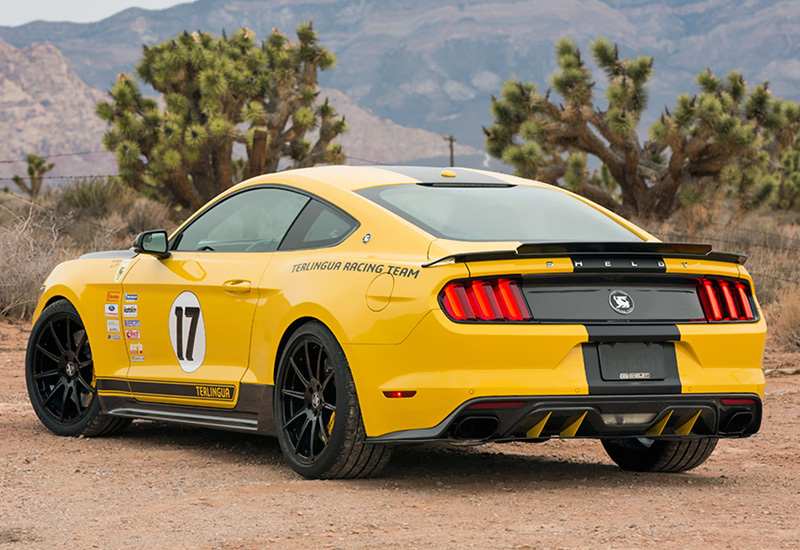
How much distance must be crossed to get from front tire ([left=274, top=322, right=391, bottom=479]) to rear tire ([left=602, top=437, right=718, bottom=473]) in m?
1.60

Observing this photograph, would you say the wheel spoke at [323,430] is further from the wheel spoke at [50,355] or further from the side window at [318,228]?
the wheel spoke at [50,355]

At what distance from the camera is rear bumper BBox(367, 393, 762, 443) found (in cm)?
533

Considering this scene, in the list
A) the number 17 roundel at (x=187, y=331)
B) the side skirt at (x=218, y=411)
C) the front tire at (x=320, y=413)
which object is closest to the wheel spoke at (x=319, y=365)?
the front tire at (x=320, y=413)

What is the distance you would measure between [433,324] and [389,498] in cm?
83

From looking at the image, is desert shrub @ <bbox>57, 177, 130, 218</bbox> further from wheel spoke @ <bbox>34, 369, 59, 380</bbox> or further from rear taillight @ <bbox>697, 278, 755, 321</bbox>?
rear taillight @ <bbox>697, 278, 755, 321</bbox>

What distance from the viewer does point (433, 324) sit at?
5266 mm

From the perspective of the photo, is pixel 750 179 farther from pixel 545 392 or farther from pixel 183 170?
pixel 545 392

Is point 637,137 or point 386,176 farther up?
point 386,176

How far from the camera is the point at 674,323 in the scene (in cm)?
560

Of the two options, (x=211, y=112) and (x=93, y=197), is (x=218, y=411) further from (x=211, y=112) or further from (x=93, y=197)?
(x=211, y=112)

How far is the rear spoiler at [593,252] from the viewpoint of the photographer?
17.4 feet

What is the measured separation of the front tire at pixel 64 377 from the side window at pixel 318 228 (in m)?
1.93


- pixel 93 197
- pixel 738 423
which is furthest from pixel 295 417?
pixel 93 197

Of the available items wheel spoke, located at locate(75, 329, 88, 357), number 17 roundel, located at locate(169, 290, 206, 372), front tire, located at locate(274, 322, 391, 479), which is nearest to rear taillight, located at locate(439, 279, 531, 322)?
front tire, located at locate(274, 322, 391, 479)
